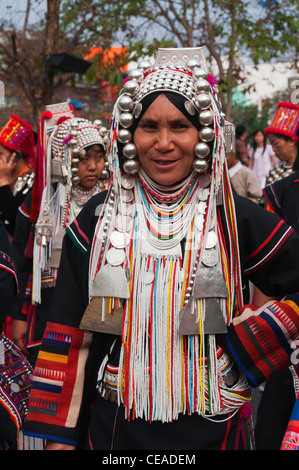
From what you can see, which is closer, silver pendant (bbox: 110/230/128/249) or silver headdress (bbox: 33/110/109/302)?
silver pendant (bbox: 110/230/128/249)

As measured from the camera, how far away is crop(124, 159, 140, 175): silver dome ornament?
2.28 m

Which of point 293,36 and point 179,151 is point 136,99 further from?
point 293,36

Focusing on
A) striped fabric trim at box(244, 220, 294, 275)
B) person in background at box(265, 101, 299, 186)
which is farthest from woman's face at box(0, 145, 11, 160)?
striped fabric trim at box(244, 220, 294, 275)

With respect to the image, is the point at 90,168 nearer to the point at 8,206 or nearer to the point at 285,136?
the point at 8,206

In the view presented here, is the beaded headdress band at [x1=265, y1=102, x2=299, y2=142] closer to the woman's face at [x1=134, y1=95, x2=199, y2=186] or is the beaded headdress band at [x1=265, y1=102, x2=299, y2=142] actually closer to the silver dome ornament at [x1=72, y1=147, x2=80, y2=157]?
the silver dome ornament at [x1=72, y1=147, x2=80, y2=157]

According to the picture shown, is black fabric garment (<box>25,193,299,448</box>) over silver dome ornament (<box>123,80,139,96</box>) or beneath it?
Answer: beneath

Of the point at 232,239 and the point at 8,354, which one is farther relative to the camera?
the point at 8,354

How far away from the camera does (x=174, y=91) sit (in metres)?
2.22

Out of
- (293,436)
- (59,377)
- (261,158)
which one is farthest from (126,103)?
(261,158)

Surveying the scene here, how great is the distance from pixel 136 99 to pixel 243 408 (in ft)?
3.90

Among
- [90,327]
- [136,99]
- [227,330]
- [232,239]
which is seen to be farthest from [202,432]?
[136,99]

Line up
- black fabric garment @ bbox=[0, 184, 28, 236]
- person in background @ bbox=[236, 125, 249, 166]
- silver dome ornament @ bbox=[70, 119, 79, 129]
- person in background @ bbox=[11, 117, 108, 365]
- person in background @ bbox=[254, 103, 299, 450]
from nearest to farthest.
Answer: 1. person in background @ bbox=[254, 103, 299, 450]
2. person in background @ bbox=[11, 117, 108, 365]
3. silver dome ornament @ bbox=[70, 119, 79, 129]
4. black fabric garment @ bbox=[0, 184, 28, 236]
5. person in background @ bbox=[236, 125, 249, 166]

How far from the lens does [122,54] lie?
31.1ft

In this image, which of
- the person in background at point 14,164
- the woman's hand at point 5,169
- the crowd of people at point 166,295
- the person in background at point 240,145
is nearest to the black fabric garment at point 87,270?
the crowd of people at point 166,295
